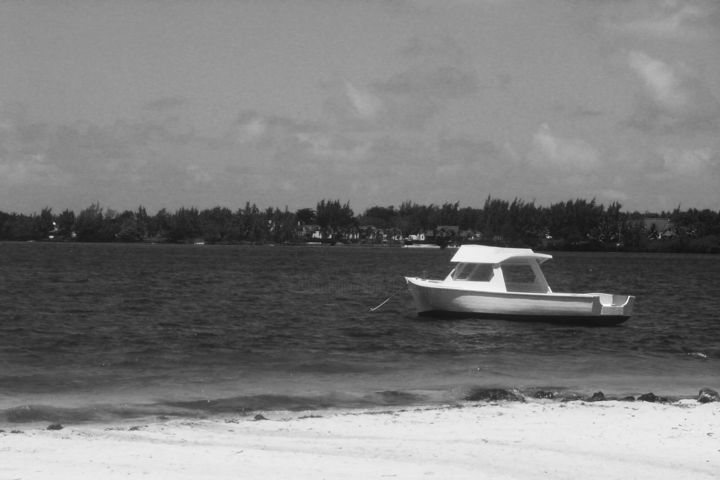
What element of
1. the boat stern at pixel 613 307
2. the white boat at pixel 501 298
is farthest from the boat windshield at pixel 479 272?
the boat stern at pixel 613 307

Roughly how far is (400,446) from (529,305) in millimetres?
23037

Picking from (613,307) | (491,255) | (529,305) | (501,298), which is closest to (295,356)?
(501,298)

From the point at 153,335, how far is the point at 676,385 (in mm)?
16295

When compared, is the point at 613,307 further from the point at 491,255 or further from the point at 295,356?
the point at 295,356

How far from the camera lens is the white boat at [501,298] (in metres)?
35.0

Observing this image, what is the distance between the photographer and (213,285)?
2472 inches

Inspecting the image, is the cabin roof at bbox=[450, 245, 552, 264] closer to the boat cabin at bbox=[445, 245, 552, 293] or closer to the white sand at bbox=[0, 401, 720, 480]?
the boat cabin at bbox=[445, 245, 552, 293]

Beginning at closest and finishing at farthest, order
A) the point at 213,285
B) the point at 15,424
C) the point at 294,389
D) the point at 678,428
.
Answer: the point at 678,428 < the point at 15,424 < the point at 294,389 < the point at 213,285

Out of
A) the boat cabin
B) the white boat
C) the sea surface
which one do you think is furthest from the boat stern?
the boat cabin

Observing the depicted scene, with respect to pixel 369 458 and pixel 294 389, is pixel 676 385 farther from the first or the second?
pixel 369 458

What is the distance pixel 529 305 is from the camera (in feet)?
116

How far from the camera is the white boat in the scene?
115 feet

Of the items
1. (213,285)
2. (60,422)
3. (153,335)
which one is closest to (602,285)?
(213,285)

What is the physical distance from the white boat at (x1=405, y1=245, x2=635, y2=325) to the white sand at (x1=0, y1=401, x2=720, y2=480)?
18.6 metres
